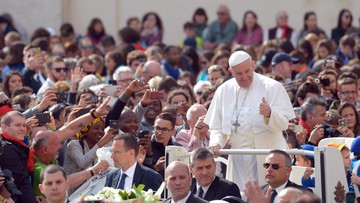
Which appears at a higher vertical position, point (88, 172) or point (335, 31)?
point (335, 31)

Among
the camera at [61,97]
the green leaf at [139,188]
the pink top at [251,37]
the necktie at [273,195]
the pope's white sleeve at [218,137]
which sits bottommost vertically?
the necktie at [273,195]

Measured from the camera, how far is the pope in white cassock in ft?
49.5

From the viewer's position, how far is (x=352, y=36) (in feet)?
82.4

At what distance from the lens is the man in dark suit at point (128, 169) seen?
48.4 ft

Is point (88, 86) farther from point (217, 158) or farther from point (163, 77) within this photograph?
point (217, 158)

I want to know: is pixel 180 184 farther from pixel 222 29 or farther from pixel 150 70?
pixel 222 29

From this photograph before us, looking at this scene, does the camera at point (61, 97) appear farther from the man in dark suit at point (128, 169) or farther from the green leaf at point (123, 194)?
the green leaf at point (123, 194)

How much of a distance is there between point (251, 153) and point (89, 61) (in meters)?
6.90

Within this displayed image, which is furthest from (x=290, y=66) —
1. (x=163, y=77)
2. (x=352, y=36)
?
(x=352, y=36)

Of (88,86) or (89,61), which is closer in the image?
(88,86)

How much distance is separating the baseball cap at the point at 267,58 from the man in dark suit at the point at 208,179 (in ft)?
28.0

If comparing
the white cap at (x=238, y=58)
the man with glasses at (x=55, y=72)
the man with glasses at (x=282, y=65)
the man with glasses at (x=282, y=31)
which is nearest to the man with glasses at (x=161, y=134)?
the white cap at (x=238, y=58)

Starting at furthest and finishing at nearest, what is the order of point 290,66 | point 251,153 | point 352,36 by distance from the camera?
point 352,36, point 290,66, point 251,153

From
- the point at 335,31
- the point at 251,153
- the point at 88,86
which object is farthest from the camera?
the point at 335,31
